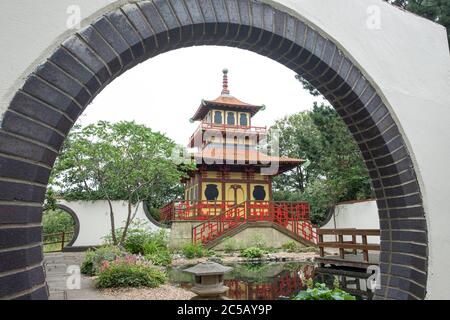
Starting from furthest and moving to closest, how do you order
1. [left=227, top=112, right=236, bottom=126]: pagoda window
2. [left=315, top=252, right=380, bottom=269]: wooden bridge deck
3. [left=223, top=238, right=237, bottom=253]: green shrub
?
[left=227, top=112, right=236, bottom=126]: pagoda window
[left=223, top=238, right=237, bottom=253]: green shrub
[left=315, top=252, right=380, bottom=269]: wooden bridge deck

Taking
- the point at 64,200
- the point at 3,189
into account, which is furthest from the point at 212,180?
the point at 3,189

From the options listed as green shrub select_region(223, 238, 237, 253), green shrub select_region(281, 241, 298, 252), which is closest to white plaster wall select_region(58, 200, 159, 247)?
green shrub select_region(223, 238, 237, 253)

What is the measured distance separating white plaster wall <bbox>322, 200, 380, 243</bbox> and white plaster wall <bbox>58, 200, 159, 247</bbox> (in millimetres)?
9199

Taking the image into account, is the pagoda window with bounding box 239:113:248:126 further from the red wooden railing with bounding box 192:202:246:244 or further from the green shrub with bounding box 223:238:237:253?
the green shrub with bounding box 223:238:237:253

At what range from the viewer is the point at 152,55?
2105 millimetres

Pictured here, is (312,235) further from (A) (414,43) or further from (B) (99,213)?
(A) (414,43)

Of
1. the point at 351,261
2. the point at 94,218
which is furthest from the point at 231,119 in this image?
the point at 351,261

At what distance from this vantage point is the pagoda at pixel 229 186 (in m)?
14.7

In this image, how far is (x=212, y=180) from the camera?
1850cm

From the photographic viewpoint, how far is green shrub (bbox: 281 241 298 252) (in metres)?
14.0

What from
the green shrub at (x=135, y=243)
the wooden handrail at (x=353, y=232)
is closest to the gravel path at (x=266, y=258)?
the green shrub at (x=135, y=243)

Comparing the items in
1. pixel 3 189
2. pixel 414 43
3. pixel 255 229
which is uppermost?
pixel 414 43

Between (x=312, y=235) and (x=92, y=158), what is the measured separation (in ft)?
33.4

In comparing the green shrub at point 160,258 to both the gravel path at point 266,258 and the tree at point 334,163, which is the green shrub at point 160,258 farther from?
the tree at point 334,163
